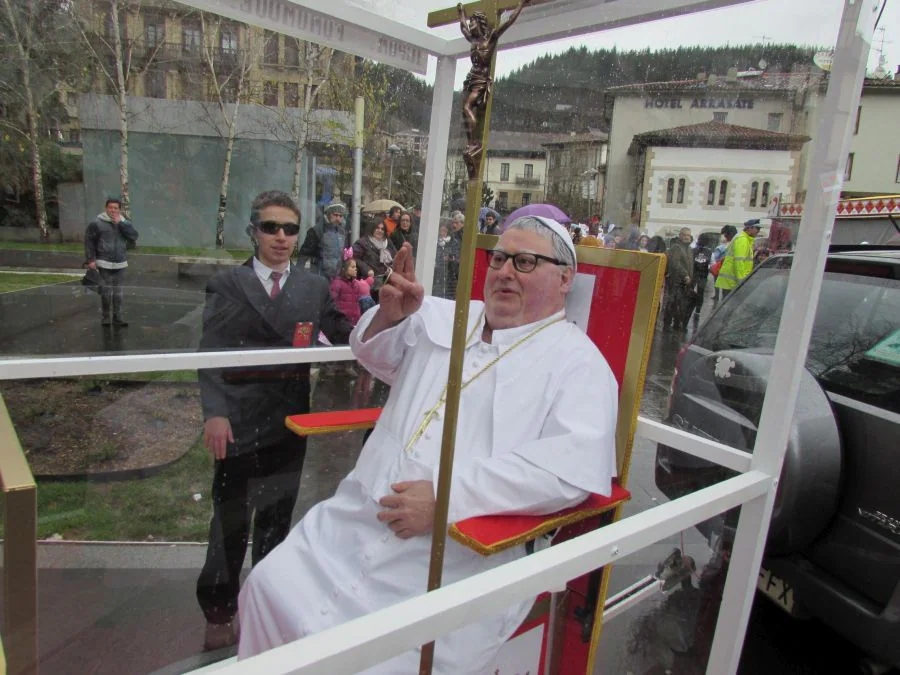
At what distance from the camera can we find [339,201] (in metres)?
2.97

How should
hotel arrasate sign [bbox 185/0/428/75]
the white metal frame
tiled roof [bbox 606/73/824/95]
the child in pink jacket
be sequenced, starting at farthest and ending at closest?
the child in pink jacket < hotel arrasate sign [bbox 185/0/428/75] < tiled roof [bbox 606/73/824/95] < the white metal frame

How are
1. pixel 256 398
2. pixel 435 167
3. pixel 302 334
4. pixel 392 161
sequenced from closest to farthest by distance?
pixel 256 398 → pixel 302 334 → pixel 392 161 → pixel 435 167

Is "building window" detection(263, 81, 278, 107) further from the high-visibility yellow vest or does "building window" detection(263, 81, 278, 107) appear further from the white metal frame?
the high-visibility yellow vest

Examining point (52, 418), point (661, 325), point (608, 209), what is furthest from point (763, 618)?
point (52, 418)

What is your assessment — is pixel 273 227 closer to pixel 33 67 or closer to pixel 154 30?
pixel 154 30

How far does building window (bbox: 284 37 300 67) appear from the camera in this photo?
2.71m

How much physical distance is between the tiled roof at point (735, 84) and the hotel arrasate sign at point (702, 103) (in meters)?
0.03

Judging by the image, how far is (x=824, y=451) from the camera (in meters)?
2.55

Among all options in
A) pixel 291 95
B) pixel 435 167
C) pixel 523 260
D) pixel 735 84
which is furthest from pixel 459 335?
pixel 435 167

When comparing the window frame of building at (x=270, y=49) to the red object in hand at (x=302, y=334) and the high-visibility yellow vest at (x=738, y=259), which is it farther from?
the high-visibility yellow vest at (x=738, y=259)

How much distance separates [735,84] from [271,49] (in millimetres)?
1761

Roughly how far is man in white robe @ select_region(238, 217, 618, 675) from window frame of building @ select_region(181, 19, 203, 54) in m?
1.24

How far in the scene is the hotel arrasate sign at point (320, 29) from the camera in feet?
8.24

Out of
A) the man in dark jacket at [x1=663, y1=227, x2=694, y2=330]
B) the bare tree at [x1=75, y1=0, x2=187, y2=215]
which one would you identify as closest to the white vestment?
the man in dark jacket at [x1=663, y1=227, x2=694, y2=330]
